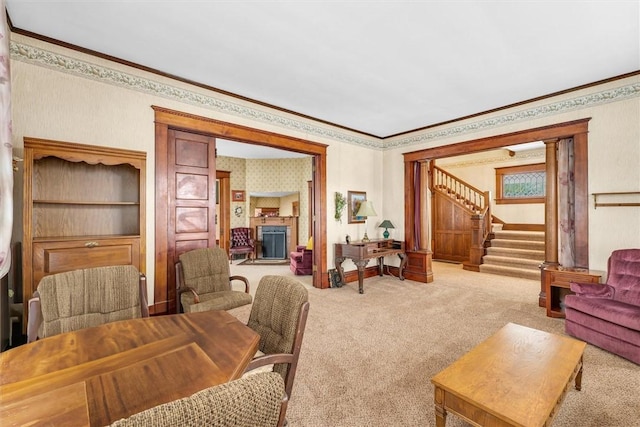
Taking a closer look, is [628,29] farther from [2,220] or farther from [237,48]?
[2,220]

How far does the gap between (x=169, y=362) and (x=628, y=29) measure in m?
4.41

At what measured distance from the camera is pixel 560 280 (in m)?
3.68

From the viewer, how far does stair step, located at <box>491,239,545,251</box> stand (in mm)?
6660

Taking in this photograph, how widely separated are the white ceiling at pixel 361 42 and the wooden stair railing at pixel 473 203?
3.73m

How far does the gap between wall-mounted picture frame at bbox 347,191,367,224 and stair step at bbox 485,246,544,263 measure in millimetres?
3643

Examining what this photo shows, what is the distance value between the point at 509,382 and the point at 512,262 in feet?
18.9

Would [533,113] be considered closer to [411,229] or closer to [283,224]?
[411,229]

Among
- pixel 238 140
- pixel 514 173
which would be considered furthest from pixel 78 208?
pixel 514 173

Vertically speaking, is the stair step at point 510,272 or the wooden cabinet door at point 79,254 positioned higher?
the wooden cabinet door at point 79,254

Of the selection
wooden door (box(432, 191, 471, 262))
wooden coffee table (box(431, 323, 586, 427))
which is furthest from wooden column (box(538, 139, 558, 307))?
wooden door (box(432, 191, 471, 262))

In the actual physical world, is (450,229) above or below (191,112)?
below

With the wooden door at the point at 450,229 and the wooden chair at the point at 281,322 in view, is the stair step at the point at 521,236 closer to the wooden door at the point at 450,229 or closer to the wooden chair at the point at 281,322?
the wooden door at the point at 450,229

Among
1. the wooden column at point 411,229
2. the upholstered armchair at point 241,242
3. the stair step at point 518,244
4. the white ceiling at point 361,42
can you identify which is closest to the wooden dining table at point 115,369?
the white ceiling at point 361,42

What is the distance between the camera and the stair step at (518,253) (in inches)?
249
